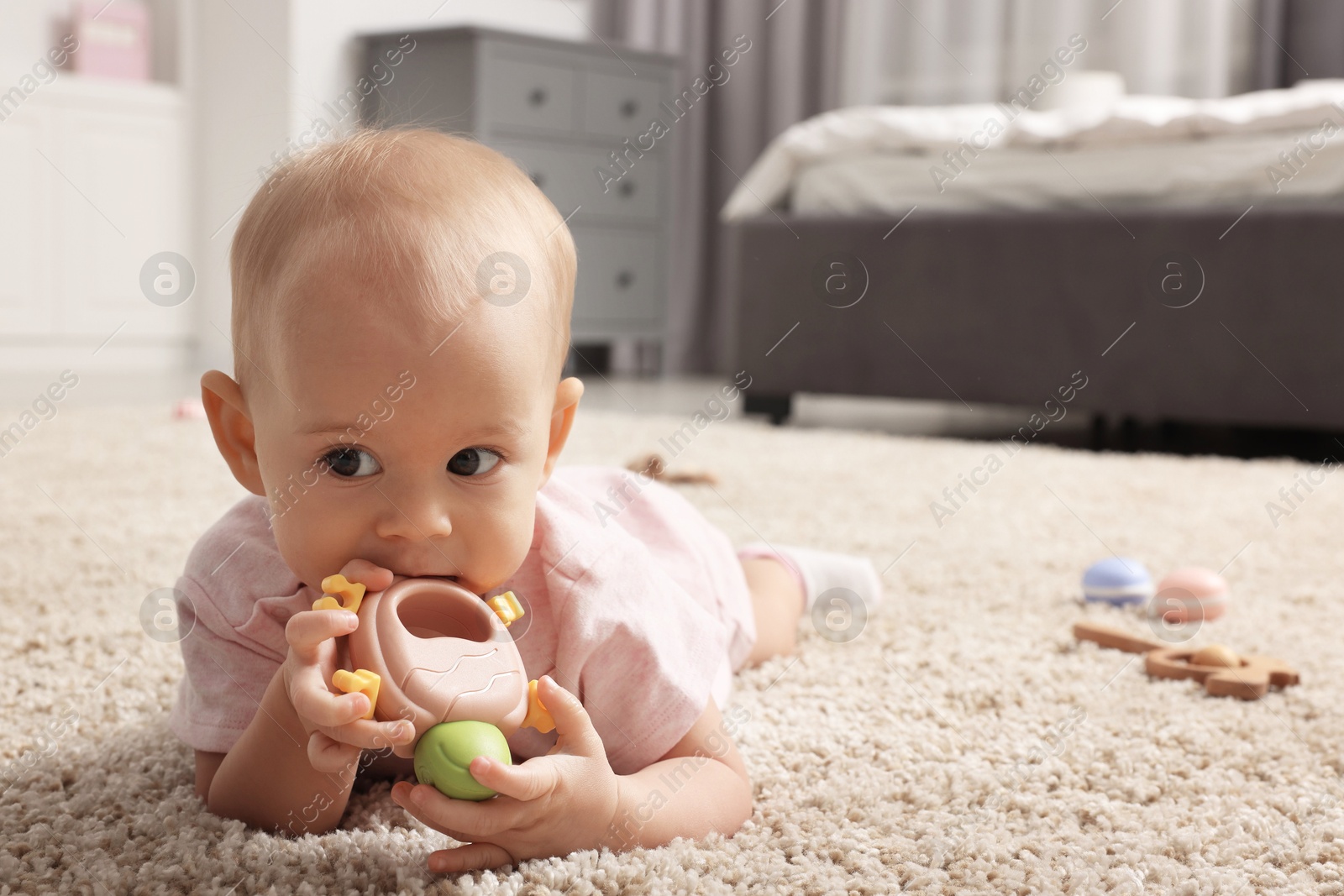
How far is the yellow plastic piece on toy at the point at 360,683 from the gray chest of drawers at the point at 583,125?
2809 millimetres

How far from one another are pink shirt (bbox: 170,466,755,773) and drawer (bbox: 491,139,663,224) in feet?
9.10

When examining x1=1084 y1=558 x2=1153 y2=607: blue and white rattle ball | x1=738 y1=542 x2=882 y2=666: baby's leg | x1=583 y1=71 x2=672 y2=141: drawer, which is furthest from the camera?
x1=583 y1=71 x2=672 y2=141: drawer

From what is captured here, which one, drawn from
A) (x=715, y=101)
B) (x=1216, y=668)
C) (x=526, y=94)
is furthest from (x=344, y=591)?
(x=715, y=101)

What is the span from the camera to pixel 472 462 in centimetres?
59

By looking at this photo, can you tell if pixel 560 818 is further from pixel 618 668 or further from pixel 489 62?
pixel 489 62

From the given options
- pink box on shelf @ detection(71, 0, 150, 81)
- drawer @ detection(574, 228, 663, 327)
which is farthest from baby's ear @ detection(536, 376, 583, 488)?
pink box on shelf @ detection(71, 0, 150, 81)

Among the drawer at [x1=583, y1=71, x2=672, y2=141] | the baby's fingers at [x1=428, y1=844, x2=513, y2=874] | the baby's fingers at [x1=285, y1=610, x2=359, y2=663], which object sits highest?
the drawer at [x1=583, y1=71, x2=672, y2=141]

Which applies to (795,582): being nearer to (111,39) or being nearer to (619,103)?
(619,103)

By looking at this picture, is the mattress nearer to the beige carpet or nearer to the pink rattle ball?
the beige carpet

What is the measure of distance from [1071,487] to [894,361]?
2.50 feet

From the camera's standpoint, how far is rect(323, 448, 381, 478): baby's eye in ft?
1.88

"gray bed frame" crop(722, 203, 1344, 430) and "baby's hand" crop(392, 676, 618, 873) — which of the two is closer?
"baby's hand" crop(392, 676, 618, 873)

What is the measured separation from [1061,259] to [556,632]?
6.04ft

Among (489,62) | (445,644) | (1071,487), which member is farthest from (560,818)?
(489,62)
